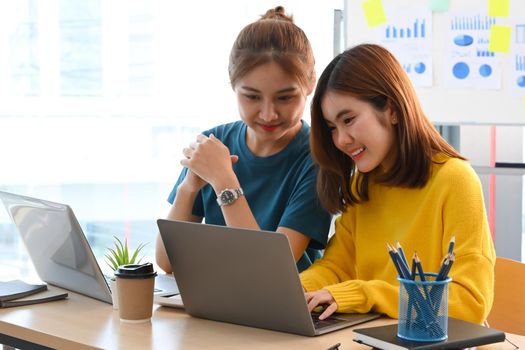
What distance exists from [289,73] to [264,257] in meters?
0.63

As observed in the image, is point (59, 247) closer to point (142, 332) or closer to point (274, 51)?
point (142, 332)

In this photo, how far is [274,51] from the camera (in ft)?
6.40

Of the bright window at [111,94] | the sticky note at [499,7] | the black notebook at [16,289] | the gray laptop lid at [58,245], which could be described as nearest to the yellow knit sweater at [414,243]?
the gray laptop lid at [58,245]

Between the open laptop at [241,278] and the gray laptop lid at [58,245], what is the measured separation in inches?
8.4

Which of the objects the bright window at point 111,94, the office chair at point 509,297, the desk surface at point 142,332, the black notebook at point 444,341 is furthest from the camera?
the bright window at point 111,94

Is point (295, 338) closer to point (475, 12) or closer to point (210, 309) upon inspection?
point (210, 309)

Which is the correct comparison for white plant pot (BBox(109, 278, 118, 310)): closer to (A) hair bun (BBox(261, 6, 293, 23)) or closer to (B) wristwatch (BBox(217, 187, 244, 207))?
(B) wristwatch (BBox(217, 187, 244, 207))

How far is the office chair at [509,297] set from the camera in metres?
1.89

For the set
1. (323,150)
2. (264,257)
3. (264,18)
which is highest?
(264,18)

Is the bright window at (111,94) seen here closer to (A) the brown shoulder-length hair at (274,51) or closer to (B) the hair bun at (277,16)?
(B) the hair bun at (277,16)

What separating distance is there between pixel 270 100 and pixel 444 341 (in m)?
0.82

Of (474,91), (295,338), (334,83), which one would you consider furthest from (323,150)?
(474,91)

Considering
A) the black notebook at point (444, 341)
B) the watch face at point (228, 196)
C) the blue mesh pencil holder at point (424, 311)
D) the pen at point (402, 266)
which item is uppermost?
the watch face at point (228, 196)

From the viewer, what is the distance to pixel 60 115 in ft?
11.1
